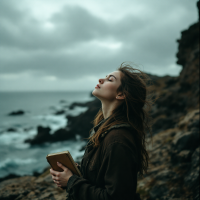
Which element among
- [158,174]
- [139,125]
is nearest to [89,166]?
[139,125]

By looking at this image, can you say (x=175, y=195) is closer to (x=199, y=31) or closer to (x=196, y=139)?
(x=196, y=139)

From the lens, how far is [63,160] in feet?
6.95

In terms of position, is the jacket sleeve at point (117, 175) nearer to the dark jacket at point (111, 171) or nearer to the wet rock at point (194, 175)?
the dark jacket at point (111, 171)

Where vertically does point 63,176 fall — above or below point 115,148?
below

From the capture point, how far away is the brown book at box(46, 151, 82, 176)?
80.7 inches

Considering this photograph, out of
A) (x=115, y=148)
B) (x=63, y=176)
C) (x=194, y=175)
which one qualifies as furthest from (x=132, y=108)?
(x=194, y=175)

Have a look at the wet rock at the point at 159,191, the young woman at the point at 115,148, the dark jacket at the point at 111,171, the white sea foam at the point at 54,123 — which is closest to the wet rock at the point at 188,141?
the wet rock at the point at 159,191

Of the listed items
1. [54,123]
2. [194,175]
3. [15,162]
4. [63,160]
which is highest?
[63,160]

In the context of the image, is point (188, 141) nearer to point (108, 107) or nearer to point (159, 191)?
point (159, 191)

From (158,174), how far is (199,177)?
4.83 ft

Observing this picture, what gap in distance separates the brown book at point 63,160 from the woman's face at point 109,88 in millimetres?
943

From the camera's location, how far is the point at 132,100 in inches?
89.2

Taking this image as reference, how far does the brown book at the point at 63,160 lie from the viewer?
2051 millimetres

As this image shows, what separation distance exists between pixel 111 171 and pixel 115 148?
0.23 metres
